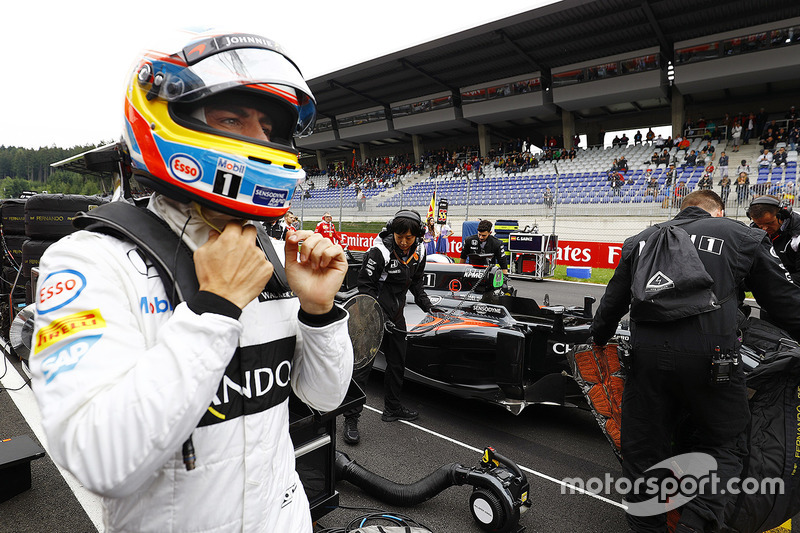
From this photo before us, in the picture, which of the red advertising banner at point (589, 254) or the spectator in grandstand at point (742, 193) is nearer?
the spectator in grandstand at point (742, 193)

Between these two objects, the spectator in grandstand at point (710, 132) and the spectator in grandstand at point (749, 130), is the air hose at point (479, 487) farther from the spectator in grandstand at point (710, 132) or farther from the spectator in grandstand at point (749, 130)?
the spectator in grandstand at point (710, 132)

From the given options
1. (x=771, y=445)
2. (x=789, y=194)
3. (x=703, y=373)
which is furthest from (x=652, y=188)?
(x=703, y=373)

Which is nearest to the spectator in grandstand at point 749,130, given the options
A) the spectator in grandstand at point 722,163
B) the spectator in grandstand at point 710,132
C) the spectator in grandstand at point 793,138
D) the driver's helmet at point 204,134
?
the spectator in grandstand at point 710,132

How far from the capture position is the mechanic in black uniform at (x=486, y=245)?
26.4 ft

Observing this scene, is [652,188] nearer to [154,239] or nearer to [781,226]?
[781,226]

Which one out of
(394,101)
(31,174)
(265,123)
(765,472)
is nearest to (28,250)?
(265,123)

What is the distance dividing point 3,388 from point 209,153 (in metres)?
5.21

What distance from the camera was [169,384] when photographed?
0.74 m

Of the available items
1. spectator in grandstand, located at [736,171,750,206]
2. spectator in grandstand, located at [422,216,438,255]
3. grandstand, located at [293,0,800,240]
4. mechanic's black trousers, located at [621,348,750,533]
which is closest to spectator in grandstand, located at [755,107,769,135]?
grandstand, located at [293,0,800,240]

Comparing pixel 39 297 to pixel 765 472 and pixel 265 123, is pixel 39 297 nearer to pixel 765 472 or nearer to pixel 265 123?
pixel 265 123

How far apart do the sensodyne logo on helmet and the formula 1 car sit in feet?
8.53

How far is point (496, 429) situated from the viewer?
402 centimetres

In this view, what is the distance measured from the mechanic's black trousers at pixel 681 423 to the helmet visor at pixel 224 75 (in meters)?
2.24

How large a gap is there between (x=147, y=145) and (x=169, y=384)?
1.86 feet
